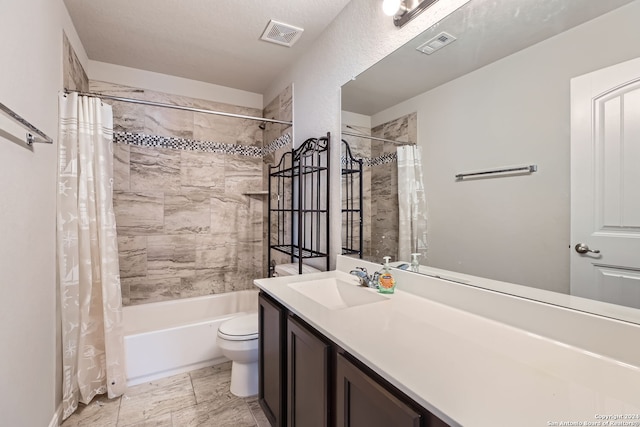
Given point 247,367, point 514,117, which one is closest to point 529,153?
point 514,117

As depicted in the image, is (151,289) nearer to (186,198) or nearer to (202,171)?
(186,198)

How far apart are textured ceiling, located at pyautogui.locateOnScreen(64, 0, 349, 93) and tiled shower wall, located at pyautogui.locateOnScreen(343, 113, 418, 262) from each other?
0.95 metres

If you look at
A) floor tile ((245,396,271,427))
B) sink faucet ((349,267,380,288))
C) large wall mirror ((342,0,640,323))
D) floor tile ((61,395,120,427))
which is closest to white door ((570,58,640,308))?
large wall mirror ((342,0,640,323))

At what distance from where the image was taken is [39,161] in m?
1.49

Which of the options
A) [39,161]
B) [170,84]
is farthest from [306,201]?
[170,84]

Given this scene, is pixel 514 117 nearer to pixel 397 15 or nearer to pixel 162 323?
pixel 397 15

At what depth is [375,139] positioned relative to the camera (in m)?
1.66

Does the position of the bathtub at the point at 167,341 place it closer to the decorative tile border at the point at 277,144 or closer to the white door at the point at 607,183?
the decorative tile border at the point at 277,144

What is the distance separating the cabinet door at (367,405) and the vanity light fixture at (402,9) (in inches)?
62.5

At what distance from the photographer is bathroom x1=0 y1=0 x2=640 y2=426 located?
1.15 meters

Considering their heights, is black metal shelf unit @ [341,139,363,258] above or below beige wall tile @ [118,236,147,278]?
above

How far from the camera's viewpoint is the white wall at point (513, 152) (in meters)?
→ 0.90

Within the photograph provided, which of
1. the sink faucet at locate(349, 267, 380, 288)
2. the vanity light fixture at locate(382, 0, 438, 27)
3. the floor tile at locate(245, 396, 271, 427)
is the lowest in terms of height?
the floor tile at locate(245, 396, 271, 427)

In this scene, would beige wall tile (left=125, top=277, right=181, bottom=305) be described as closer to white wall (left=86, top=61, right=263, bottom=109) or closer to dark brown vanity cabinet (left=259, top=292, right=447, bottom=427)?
dark brown vanity cabinet (left=259, top=292, right=447, bottom=427)
